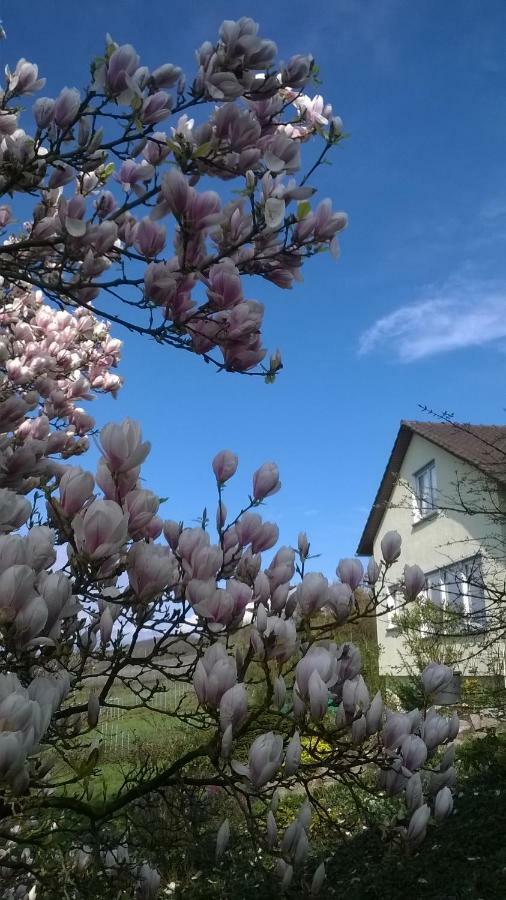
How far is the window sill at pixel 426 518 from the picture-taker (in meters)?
18.0

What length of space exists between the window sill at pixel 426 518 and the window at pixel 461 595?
1.30 meters

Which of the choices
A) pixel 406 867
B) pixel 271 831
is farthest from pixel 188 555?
pixel 406 867

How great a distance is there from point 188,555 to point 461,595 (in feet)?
21.5

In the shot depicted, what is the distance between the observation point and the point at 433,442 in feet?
59.9

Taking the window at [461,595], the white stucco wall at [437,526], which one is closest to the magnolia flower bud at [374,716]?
the window at [461,595]

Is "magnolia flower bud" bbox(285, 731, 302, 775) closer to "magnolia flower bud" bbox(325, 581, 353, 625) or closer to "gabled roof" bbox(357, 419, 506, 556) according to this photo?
"magnolia flower bud" bbox(325, 581, 353, 625)

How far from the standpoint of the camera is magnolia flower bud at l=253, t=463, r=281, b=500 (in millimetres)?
2410

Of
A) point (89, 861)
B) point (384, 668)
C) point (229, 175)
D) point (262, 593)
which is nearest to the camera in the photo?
point (262, 593)

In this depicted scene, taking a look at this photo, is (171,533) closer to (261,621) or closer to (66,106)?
(261,621)

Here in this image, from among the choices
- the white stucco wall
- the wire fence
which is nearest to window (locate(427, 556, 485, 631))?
the white stucco wall

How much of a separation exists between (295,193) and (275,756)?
1679 millimetres

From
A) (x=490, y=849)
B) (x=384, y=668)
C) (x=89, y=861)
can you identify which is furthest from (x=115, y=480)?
(x=384, y=668)

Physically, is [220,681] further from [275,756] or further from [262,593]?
[262,593]

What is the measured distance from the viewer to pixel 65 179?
2713 mm
